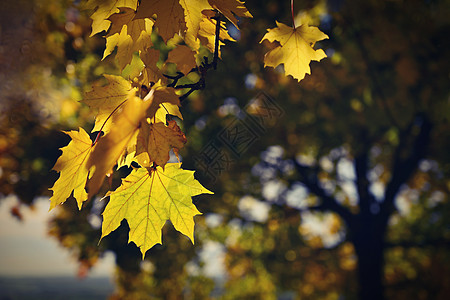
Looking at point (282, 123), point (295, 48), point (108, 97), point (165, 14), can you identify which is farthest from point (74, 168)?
point (282, 123)

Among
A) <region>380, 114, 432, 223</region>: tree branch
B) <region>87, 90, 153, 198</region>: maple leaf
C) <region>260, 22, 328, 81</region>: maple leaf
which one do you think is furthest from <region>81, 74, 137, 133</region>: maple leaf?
<region>380, 114, 432, 223</region>: tree branch

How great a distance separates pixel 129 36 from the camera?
1.39m

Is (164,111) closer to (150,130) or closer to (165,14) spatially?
(150,130)

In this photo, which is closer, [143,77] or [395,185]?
[143,77]

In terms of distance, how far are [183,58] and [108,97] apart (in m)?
0.35

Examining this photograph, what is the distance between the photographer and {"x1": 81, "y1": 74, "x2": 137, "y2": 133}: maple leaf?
48.3 inches

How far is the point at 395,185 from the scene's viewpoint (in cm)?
801

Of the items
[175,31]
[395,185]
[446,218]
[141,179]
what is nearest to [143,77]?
[175,31]

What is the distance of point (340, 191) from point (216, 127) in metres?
5.88

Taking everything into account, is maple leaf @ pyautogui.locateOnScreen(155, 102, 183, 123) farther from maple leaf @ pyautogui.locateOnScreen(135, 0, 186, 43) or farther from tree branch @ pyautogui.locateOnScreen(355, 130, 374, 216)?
tree branch @ pyautogui.locateOnScreen(355, 130, 374, 216)

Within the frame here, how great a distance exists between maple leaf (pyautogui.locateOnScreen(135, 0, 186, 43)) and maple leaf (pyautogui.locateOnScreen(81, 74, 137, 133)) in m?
0.26

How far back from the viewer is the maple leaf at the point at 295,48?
1579 mm

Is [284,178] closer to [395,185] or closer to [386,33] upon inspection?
[395,185]

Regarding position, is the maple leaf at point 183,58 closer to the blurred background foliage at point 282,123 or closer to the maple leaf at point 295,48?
the maple leaf at point 295,48
